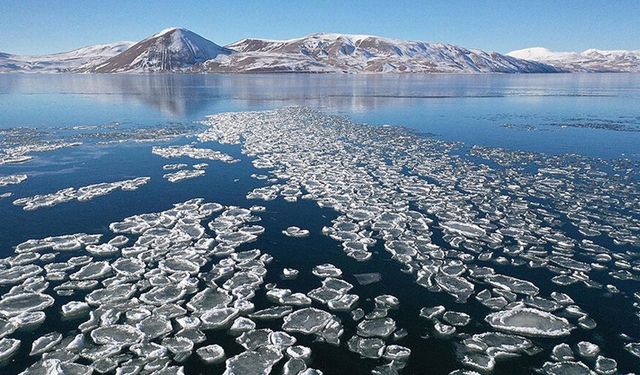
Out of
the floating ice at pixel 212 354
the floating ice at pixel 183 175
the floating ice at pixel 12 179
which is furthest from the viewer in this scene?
the floating ice at pixel 183 175

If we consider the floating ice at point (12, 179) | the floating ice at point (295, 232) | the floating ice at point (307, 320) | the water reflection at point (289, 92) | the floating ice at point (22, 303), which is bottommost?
the floating ice at point (307, 320)

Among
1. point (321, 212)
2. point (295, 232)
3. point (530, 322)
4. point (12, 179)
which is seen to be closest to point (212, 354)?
point (295, 232)

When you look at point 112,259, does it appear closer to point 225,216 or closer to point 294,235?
point 225,216

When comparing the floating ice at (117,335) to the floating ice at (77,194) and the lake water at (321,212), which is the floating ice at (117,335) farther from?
the floating ice at (77,194)

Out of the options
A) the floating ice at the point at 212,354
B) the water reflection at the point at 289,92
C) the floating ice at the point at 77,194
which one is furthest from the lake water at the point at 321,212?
the water reflection at the point at 289,92

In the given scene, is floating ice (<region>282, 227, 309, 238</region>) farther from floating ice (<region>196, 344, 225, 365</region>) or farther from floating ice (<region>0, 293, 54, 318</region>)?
floating ice (<region>0, 293, 54, 318</region>)

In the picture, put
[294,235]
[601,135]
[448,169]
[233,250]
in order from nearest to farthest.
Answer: [233,250]
[294,235]
[448,169]
[601,135]

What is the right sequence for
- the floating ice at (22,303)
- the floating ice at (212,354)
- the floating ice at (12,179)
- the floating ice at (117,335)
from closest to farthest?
the floating ice at (212,354), the floating ice at (117,335), the floating ice at (22,303), the floating ice at (12,179)

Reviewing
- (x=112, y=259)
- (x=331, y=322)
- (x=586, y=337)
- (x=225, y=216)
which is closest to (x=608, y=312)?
(x=586, y=337)

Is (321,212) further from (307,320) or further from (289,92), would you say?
(289,92)

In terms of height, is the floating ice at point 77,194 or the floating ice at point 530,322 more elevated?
the floating ice at point 77,194

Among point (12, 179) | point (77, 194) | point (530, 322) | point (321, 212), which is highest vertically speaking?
point (12, 179)
